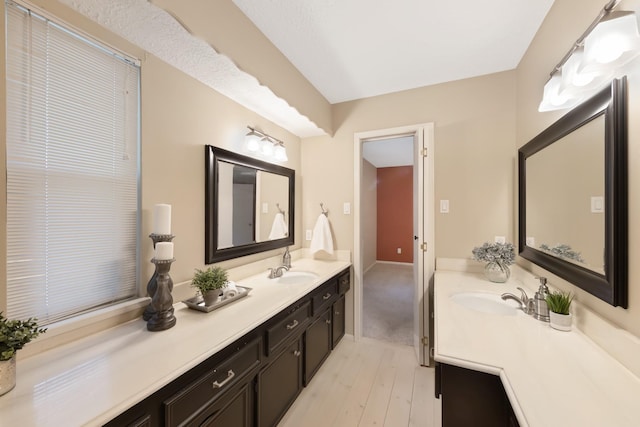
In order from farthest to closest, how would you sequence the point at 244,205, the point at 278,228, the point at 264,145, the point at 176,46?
1. the point at 278,228
2. the point at 264,145
3. the point at 244,205
4. the point at 176,46

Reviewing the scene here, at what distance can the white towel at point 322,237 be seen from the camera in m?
2.46

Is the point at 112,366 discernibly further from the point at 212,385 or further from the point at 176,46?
the point at 176,46

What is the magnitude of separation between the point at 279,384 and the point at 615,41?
208cm

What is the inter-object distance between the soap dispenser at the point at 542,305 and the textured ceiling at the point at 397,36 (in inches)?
59.9

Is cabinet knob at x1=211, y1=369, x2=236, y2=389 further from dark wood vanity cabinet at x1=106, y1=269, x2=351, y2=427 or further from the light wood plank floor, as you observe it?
the light wood plank floor

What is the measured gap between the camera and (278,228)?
2.28 metres

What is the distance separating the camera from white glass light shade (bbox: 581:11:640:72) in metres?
0.81

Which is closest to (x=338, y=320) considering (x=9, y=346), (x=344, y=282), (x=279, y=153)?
(x=344, y=282)

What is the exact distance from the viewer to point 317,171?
2.61 m

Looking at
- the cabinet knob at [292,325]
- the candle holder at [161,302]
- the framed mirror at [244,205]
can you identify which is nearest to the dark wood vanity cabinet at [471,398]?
the cabinet knob at [292,325]

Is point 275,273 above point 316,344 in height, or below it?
above

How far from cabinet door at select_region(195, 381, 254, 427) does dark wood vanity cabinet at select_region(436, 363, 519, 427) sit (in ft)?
2.84

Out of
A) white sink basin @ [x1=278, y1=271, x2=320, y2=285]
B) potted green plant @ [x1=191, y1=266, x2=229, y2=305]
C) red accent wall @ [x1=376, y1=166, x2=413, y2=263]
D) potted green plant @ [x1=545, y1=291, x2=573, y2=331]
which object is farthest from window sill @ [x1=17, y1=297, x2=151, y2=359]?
red accent wall @ [x1=376, y1=166, x2=413, y2=263]

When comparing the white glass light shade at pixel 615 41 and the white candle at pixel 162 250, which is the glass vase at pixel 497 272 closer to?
the white glass light shade at pixel 615 41
